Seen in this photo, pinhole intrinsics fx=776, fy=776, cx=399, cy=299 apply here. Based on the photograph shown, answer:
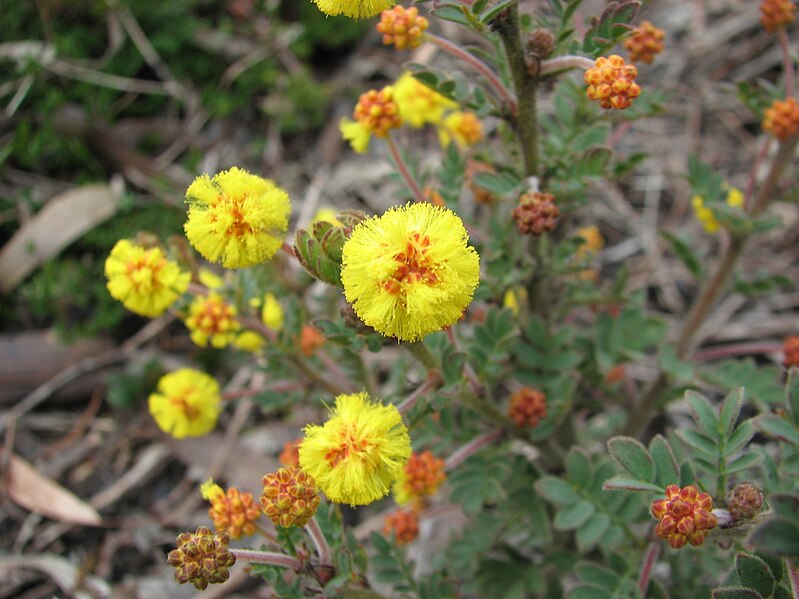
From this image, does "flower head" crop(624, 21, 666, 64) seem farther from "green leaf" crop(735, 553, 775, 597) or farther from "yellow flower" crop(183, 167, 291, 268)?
"green leaf" crop(735, 553, 775, 597)

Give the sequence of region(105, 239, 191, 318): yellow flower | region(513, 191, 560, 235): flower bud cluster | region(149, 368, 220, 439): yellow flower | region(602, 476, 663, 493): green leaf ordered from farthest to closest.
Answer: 1. region(149, 368, 220, 439): yellow flower
2. region(105, 239, 191, 318): yellow flower
3. region(513, 191, 560, 235): flower bud cluster
4. region(602, 476, 663, 493): green leaf

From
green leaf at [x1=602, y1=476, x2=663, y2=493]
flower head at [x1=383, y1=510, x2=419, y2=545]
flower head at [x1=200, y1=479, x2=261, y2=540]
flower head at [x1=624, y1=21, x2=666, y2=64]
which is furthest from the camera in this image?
flower head at [x1=383, y1=510, x2=419, y2=545]

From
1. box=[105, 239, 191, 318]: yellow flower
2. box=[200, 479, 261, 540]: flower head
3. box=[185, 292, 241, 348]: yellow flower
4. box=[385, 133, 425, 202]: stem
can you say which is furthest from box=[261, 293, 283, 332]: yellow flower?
box=[200, 479, 261, 540]: flower head

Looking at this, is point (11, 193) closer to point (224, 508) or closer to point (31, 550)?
point (31, 550)

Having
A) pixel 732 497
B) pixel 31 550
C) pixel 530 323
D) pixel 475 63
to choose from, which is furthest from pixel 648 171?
pixel 31 550

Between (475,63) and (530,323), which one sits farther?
(530,323)

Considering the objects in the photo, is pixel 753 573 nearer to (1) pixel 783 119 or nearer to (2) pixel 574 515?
(2) pixel 574 515

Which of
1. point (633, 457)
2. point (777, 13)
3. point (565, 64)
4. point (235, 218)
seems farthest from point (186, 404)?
point (777, 13)
